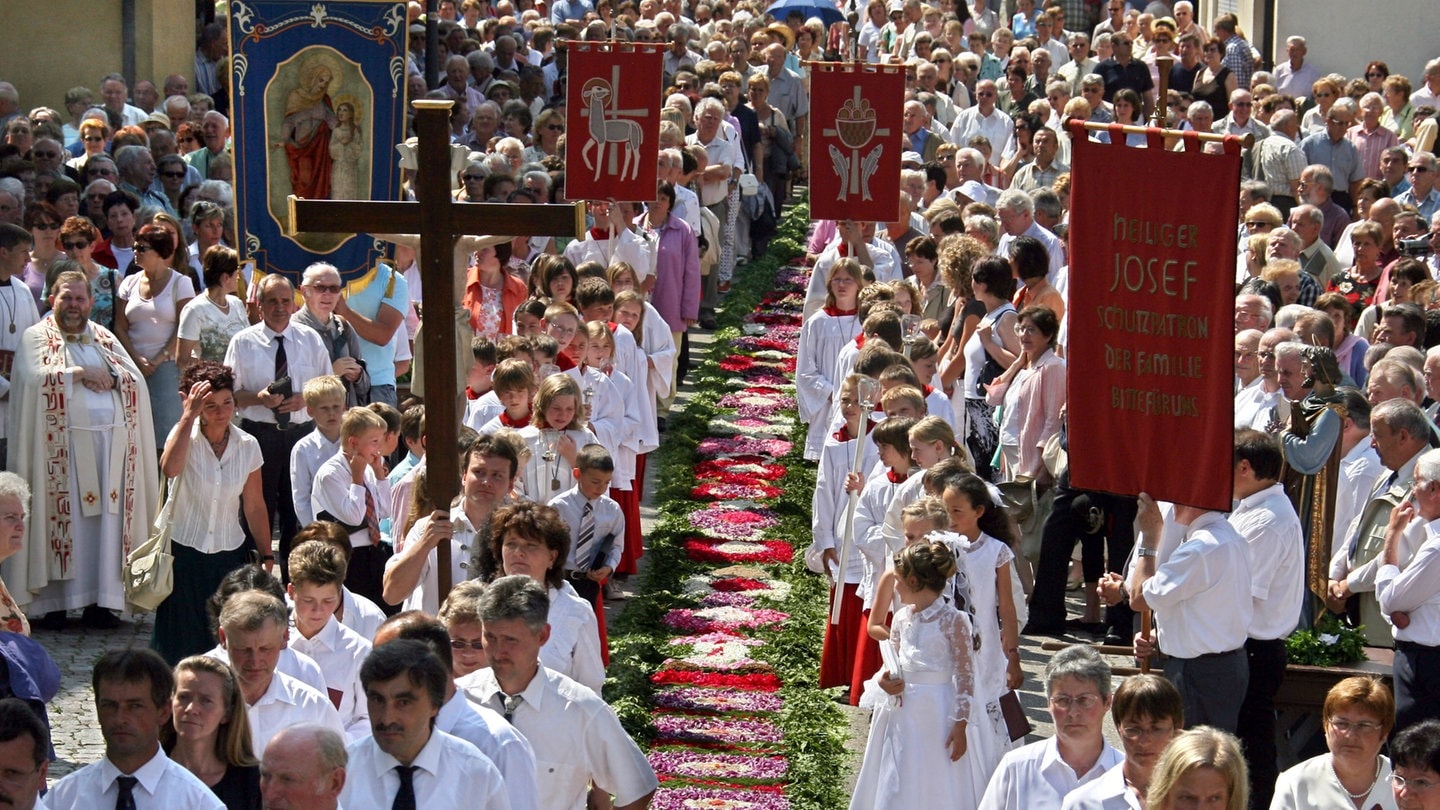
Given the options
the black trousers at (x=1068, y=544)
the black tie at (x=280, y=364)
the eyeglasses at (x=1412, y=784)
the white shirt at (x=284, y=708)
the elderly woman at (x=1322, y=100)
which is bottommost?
the black trousers at (x=1068, y=544)

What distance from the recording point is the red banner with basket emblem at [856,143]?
15.7 meters

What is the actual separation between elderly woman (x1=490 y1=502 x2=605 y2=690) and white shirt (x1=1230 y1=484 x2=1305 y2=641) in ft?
9.36

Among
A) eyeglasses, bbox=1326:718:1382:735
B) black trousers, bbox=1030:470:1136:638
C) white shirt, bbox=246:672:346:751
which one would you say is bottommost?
black trousers, bbox=1030:470:1136:638

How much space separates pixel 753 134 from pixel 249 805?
16643mm

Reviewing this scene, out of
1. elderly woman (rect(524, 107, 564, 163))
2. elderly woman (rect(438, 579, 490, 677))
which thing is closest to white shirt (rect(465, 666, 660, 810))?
elderly woman (rect(438, 579, 490, 677))

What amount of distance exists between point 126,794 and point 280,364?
21.0ft

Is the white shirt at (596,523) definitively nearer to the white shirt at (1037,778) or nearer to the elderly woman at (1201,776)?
the white shirt at (1037,778)

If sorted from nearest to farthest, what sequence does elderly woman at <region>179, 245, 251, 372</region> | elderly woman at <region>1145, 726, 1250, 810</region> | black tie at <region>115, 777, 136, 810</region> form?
black tie at <region>115, 777, 136, 810</region> < elderly woman at <region>1145, 726, 1250, 810</region> < elderly woman at <region>179, 245, 251, 372</region>

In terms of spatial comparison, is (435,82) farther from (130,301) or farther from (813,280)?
(130,301)

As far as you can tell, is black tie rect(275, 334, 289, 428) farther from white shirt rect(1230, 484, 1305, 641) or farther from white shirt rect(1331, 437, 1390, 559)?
white shirt rect(1331, 437, 1390, 559)

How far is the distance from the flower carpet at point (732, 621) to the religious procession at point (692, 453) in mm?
50

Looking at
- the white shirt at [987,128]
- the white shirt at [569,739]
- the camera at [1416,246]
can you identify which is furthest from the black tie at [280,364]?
the white shirt at [987,128]

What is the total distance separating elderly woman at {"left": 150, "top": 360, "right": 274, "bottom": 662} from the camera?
1109cm

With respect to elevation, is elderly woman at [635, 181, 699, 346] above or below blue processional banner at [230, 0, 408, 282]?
below
